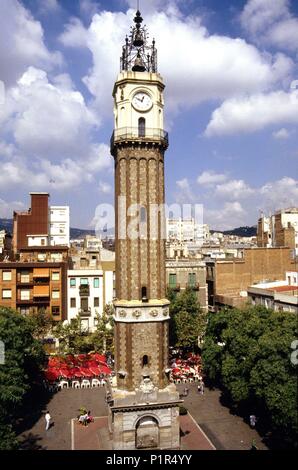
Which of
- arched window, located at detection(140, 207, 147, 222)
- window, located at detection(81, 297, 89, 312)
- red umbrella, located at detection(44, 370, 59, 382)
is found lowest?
red umbrella, located at detection(44, 370, 59, 382)

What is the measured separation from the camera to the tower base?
31281 mm

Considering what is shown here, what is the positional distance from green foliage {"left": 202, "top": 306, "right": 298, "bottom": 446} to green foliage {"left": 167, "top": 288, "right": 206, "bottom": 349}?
364 inches

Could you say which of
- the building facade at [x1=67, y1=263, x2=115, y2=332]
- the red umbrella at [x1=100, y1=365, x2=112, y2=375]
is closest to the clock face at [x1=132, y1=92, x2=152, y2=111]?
the red umbrella at [x1=100, y1=365, x2=112, y2=375]

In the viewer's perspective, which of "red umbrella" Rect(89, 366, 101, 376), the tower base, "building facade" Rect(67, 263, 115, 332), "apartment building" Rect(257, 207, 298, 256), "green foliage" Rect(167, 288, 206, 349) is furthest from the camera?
"apartment building" Rect(257, 207, 298, 256)

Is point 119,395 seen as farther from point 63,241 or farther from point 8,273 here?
point 63,241

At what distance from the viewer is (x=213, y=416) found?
125ft

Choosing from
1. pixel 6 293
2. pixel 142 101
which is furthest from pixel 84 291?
pixel 142 101

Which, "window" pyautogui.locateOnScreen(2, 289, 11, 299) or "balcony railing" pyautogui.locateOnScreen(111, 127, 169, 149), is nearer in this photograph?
"balcony railing" pyautogui.locateOnScreen(111, 127, 169, 149)

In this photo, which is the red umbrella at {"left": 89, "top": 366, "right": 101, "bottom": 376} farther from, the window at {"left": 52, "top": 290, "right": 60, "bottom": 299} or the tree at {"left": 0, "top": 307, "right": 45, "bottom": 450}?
the window at {"left": 52, "top": 290, "right": 60, "bottom": 299}

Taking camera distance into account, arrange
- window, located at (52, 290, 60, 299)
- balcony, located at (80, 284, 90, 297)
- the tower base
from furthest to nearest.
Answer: balcony, located at (80, 284, 90, 297) → window, located at (52, 290, 60, 299) → the tower base

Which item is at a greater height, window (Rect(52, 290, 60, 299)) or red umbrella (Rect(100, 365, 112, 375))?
window (Rect(52, 290, 60, 299))

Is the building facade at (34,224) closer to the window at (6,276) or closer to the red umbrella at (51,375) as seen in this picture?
the window at (6,276)

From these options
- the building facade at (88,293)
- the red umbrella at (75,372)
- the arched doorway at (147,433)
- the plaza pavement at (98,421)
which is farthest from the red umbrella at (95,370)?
the arched doorway at (147,433)

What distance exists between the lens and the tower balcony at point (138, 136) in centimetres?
3438
